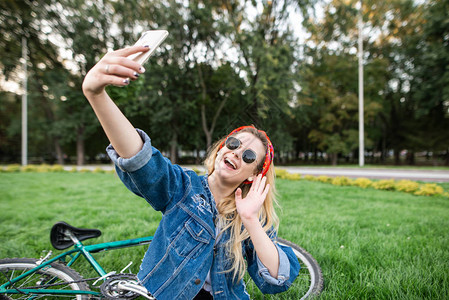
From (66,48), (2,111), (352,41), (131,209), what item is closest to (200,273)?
(131,209)

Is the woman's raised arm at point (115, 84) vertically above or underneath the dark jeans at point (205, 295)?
above

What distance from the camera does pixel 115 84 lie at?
0.69 m

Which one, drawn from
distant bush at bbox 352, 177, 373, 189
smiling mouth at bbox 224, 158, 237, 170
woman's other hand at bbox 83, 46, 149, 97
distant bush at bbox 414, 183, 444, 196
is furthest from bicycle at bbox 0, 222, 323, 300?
distant bush at bbox 352, 177, 373, 189

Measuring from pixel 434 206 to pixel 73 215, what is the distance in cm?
688

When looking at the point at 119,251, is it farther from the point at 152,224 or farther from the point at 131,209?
the point at 131,209

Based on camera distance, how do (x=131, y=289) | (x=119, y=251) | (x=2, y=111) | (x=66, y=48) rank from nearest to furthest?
1. (x=131, y=289)
2. (x=119, y=251)
3. (x=66, y=48)
4. (x=2, y=111)

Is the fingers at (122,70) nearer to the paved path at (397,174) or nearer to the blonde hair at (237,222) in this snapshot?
the blonde hair at (237,222)

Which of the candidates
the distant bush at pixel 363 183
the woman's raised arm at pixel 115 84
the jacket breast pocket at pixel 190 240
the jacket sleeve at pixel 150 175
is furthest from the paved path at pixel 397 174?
the woman's raised arm at pixel 115 84

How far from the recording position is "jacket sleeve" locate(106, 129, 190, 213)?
0.81 m

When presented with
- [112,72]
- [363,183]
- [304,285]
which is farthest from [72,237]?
[363,183]

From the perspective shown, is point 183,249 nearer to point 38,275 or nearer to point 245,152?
point 245,152

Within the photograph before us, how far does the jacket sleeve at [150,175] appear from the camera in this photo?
0.81 m

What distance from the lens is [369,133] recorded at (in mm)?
23609

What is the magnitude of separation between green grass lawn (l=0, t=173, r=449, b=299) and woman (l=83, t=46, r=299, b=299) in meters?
0.91
